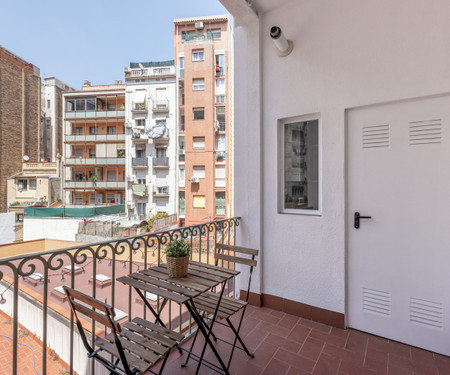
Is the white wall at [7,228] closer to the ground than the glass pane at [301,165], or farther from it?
closer to the ground

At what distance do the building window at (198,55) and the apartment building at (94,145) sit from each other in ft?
26.9

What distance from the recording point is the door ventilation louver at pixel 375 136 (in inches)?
88.8

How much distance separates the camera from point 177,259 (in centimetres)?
171

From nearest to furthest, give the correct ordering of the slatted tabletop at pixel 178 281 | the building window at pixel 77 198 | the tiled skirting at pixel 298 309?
the slatted tabletop at pixel 178 281
the tiled skirting at pixel 298 309
the building window at pixel 77 198

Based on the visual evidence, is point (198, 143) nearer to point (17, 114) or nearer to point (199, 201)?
point (199, 201)

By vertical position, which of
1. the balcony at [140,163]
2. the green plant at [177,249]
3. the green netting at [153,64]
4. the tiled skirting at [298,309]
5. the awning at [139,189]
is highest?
the green netting at [153,64]

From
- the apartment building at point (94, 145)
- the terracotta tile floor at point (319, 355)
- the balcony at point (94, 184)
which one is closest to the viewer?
the terracotta tile floor at point (319, 355)

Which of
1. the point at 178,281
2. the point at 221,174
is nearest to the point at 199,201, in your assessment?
the point at 221,174

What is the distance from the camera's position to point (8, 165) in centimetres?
2177

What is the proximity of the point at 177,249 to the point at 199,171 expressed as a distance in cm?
1608

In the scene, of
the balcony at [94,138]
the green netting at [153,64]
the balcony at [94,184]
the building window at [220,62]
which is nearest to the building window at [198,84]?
the building window at [220,62]

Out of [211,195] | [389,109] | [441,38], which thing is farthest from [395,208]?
[211,195]

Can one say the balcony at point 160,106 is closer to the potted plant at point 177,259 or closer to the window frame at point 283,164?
the window frame at point 283,164

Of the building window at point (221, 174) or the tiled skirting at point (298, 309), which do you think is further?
the building window at point (221, 174)
